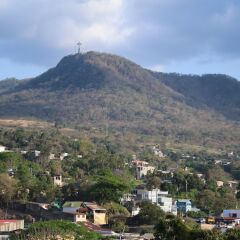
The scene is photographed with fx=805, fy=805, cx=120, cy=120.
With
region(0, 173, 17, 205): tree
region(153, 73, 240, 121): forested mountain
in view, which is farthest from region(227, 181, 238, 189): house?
region(153, 73, 240, 121): forested mountain

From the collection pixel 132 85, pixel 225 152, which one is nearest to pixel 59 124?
pixel 225 152

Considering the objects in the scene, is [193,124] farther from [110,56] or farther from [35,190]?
[35,190]

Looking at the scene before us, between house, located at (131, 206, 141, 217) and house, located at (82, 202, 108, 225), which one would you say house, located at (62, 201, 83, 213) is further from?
house, located at (131, 206, 141, 217)

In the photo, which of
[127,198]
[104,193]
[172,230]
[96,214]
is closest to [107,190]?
[104,193]

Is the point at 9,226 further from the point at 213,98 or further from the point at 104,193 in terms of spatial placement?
the point at 213,98

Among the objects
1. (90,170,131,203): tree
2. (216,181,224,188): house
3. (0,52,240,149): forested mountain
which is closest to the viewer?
(90,170,131,203): tree

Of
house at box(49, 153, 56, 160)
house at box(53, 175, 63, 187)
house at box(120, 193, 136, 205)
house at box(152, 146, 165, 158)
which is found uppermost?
house at box(152, 146, 165, 158)

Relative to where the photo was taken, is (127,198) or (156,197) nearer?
(127,198)
